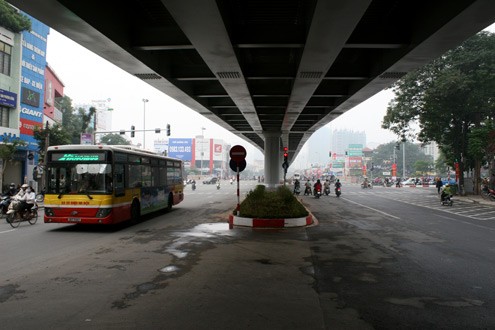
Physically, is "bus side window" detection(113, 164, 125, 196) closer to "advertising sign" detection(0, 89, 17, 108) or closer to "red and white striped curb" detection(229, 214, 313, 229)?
"red and white striped curb" detection(229, 214, 313, 229)

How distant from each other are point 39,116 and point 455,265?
106ft

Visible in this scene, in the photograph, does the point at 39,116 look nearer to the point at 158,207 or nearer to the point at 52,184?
the point at 158,207

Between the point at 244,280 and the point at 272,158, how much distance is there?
26.4 meters

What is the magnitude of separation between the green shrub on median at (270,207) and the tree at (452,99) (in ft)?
75.9

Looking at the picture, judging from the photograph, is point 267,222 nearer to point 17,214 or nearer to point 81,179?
point 81,179

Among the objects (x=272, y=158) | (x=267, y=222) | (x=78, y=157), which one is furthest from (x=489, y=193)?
(x=78, y=157)

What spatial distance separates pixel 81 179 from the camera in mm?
12203

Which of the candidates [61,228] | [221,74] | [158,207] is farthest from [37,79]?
[221,74]

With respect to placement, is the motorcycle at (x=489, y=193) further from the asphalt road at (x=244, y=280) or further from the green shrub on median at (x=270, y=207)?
the green shrub on median at (x=270, y=207)

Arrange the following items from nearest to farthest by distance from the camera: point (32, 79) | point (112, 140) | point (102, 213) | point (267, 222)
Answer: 1. point (102, 213)
2. point (267, 222)
3. point (32, 79)
4. point (112, 140)

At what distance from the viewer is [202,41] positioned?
9.00m

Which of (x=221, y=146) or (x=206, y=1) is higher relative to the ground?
(x=221, y=146)

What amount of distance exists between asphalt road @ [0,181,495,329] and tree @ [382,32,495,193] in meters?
23.5

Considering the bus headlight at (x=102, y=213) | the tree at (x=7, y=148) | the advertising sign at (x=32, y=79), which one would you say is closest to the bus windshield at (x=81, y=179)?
the bus headlight at (x=102, y=213)
